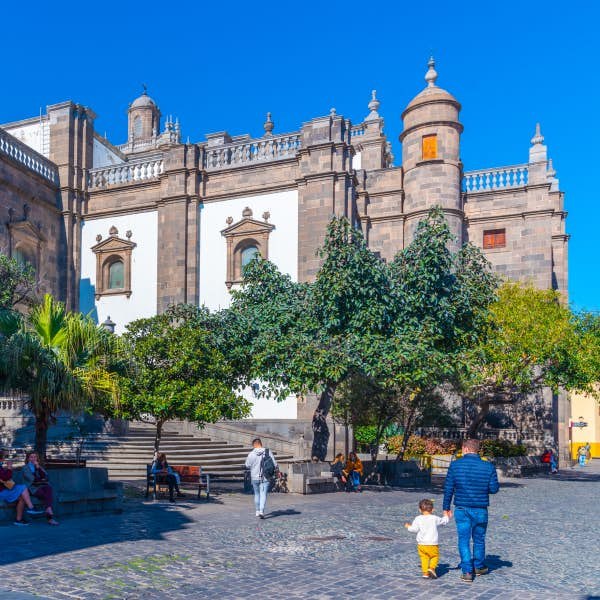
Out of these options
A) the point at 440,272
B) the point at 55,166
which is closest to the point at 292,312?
the point at 440,272

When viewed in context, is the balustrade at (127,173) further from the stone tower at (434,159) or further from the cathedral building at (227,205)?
the stone tower at (434,159)

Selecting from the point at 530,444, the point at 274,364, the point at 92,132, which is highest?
the point at 92,132

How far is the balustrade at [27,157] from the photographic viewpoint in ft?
90.6

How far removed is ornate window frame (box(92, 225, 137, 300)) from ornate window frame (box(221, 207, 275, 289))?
4.53m

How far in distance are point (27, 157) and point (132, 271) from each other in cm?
625

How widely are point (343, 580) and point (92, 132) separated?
29.1m

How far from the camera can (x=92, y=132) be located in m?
33.0

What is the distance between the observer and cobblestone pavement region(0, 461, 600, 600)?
7.59 meters

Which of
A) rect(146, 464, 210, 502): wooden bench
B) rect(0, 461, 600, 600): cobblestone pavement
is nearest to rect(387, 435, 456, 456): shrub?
rect(0, 461, 600, 600): cobblestone pavement

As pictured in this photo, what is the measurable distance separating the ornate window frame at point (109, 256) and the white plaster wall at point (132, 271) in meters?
0.18

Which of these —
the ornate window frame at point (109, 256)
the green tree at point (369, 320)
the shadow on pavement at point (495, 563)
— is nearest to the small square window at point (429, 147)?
the green tree at point (369, 320)

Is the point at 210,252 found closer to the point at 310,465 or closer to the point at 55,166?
the point at 55,166

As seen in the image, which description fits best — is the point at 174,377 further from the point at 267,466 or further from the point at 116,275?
the point at 116,275

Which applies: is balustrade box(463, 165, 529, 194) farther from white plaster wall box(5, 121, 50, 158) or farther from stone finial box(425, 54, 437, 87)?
white plaster wall box(5, 121, 50, 158)
